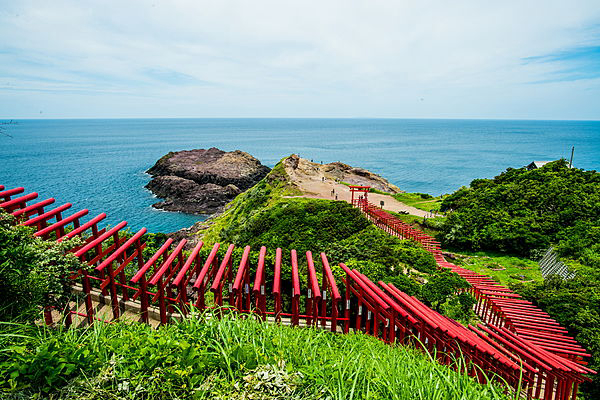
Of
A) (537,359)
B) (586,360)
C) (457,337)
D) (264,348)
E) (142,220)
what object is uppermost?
(264,348)

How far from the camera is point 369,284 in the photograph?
8844 millimetres

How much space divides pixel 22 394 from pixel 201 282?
461 cm

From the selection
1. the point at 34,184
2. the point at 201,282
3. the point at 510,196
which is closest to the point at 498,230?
the point at 510,196

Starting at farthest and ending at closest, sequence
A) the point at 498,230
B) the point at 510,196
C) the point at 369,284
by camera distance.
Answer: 1. the point at 510,196
2. the point at 498,230
3. the point at 369,284

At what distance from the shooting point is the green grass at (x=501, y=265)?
18631 mm

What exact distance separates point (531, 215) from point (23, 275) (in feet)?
90.0

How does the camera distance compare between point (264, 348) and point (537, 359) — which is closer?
point (264, 348)

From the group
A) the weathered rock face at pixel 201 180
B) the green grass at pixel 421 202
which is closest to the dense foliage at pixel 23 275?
the green grass at pixel 421 202

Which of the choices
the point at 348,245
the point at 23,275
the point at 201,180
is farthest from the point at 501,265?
the point at 201,180

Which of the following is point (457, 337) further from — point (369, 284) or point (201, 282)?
point (201, 282)

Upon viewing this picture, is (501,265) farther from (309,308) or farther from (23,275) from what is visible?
(23,275)

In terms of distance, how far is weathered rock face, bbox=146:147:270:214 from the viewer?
59.2m

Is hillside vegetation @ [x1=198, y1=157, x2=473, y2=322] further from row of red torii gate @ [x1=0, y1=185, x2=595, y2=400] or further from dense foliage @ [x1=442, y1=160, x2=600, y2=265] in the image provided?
dense foliage @ [x1=442, y1=160, x2=600, y2=265]

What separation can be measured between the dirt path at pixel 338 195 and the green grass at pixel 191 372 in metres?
26.1
